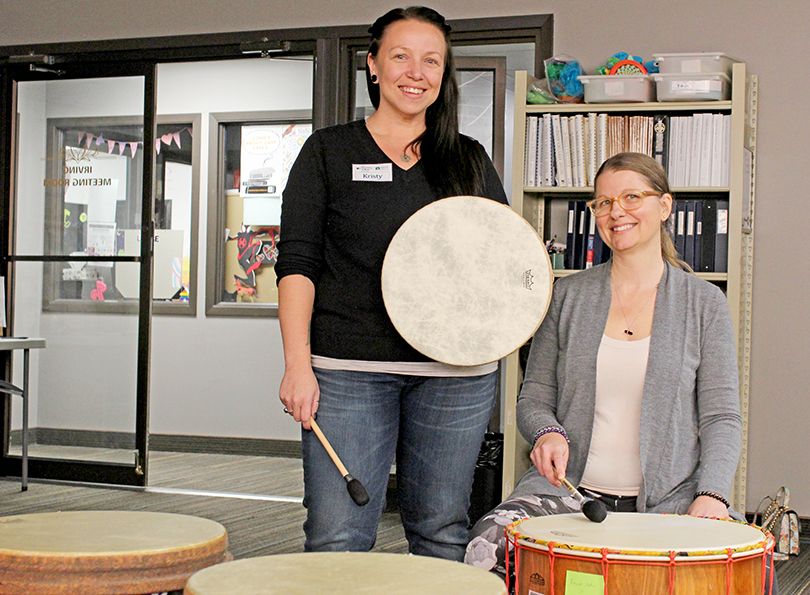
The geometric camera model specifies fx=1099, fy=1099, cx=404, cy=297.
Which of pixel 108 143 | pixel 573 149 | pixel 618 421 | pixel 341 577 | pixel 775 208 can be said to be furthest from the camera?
pixel 108 143

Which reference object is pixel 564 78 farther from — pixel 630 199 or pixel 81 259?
pixel 81 259

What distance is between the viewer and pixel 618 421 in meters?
2.19

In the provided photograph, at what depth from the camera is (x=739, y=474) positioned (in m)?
4.15

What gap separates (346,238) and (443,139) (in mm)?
271

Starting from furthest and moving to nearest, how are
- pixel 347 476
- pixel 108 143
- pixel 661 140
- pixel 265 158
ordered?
pixel 265 158
pixel 108 143
pixel 661 140
pixel 347 476

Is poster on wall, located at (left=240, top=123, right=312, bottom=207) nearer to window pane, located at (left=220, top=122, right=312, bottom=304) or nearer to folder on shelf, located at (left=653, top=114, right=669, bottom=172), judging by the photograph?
window pane, located at (left=220, top=122, right=312, bottom=304)

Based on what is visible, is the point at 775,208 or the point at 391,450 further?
the point at 775,208

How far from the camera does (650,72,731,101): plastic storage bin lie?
4090mm

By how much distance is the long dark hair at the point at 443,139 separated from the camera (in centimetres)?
208

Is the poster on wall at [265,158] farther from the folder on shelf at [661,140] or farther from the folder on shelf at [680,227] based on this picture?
the folder on shelf at [680,227]

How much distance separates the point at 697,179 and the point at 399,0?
1718 mm

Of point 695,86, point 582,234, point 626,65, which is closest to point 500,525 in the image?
point 582,234

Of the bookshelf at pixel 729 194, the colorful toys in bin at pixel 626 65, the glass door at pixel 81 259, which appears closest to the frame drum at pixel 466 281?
the bookshelf at pixel 729 194

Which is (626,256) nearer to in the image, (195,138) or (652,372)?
(652,372)
